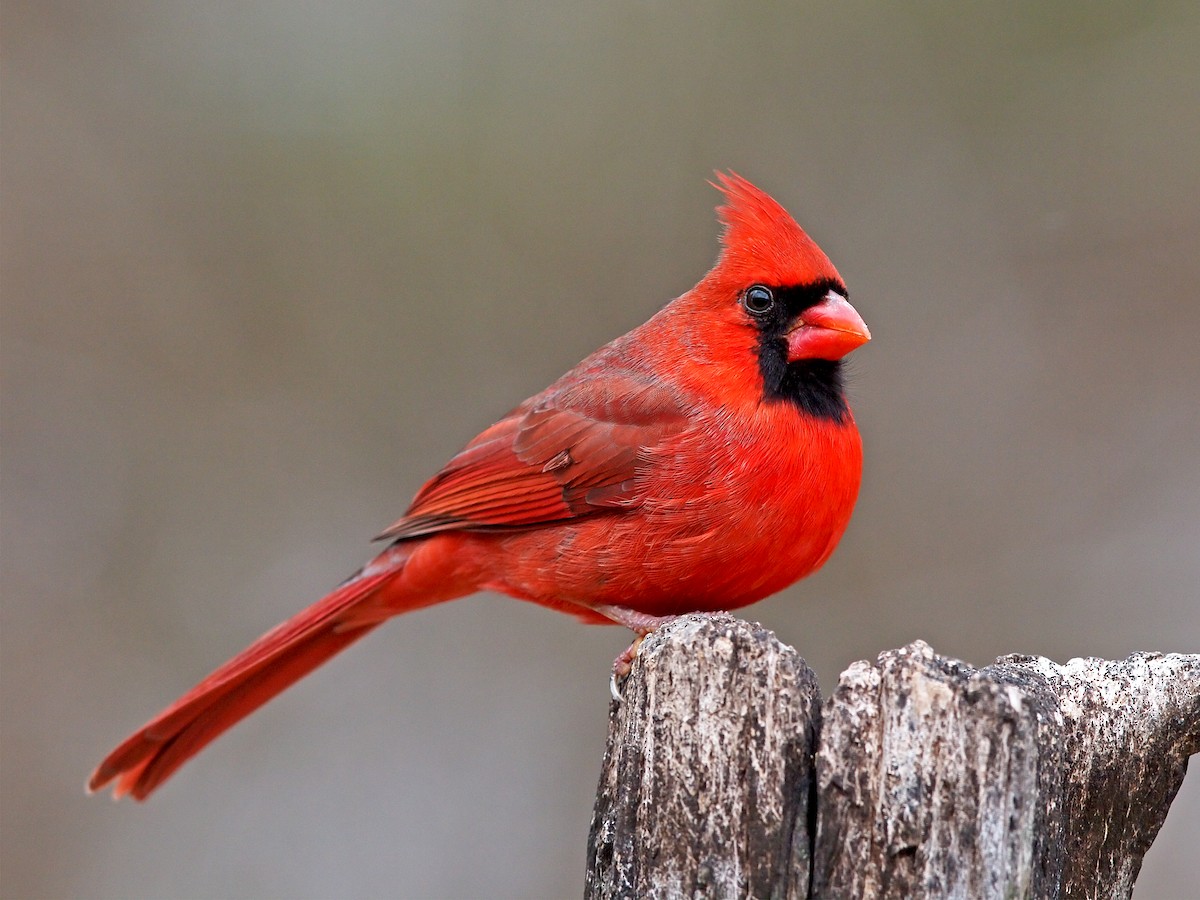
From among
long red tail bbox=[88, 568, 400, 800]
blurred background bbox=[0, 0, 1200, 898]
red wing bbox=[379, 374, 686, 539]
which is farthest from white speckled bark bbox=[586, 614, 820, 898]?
blurred background bbox=[0, 0, 1200, 898]

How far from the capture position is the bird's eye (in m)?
2.72

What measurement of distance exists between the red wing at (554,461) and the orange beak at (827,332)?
0.28 m

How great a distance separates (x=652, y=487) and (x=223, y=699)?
1225 mm

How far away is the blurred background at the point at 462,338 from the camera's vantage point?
4.16m

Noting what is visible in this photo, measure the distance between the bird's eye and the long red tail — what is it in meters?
1.04

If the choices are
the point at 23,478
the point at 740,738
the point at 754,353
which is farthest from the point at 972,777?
the point at 23,478

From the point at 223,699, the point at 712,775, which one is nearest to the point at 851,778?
the point at 712,775

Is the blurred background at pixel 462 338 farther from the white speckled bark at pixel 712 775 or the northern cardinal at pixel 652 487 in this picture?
the white speckled bark at pixel 712 775

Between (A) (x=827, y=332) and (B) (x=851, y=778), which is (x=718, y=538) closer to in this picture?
(A) (x=827, y=332)

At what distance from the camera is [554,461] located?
2.82 meters

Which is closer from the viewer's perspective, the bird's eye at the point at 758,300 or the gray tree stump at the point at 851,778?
the gray tree stump at the point at 851,778

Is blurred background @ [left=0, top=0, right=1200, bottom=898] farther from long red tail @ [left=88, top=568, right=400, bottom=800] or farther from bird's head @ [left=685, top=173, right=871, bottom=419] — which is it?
bird's head @ [left=685, top=173, right=871, bottom=419]

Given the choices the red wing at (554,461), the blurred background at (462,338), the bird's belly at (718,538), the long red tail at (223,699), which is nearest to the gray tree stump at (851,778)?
the bird's belly at (718,538)

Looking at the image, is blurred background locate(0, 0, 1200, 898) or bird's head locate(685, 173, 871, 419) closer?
bird's head locate(685, 173, 871, 419)
